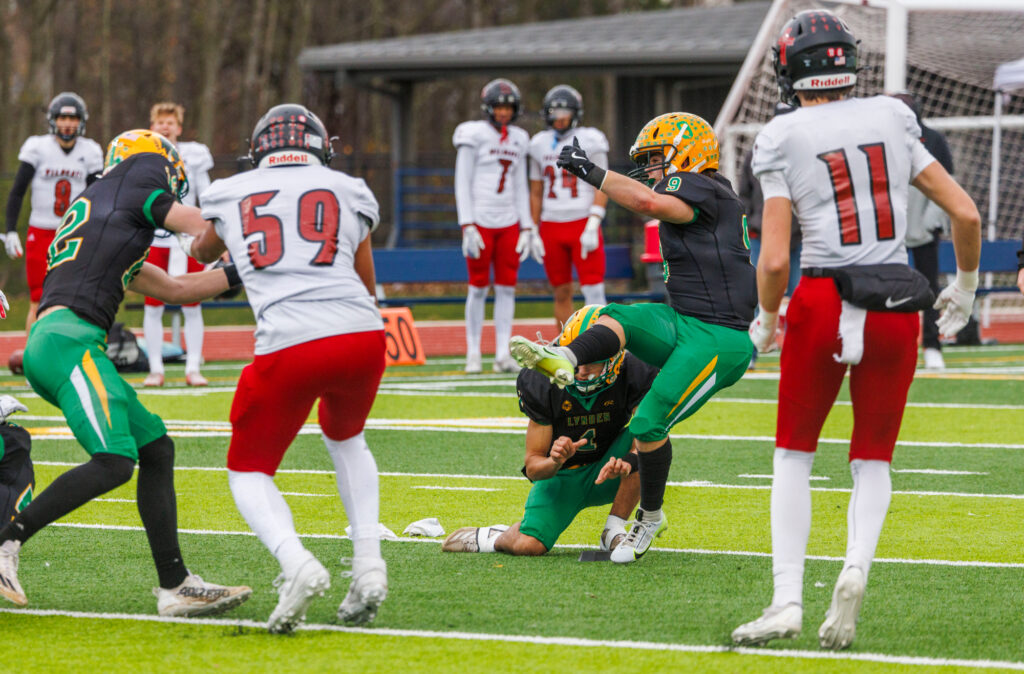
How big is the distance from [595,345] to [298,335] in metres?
1.31

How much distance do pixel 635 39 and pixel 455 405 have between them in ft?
37.0

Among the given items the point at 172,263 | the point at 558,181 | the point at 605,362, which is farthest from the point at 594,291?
the point at 605,362

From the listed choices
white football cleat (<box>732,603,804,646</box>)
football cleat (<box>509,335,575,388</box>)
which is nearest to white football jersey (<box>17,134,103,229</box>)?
football cleat (<box>509,335,575,388</box>)

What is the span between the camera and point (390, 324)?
12.6 meters

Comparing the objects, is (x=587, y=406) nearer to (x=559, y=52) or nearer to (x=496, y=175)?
(x=496, y=175)

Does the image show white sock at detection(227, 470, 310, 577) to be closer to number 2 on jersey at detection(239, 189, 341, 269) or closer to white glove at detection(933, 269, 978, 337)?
number 2 on jersey at detection(239, 189, 341, 269)

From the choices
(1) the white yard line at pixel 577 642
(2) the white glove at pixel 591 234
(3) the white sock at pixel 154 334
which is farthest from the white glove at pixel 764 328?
(3) the white sock at pixel 154 334

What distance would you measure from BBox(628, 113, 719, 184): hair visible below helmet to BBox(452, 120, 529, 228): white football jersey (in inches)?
244

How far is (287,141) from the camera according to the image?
4.38m

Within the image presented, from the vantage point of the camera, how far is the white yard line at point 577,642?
403 cm

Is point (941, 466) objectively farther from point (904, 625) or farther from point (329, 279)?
point (329, 279)

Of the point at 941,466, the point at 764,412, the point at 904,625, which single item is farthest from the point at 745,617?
the point at 764,412

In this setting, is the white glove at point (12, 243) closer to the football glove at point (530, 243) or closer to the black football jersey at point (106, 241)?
the football glove at point (530, 243)

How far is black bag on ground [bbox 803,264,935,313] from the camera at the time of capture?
401cm
